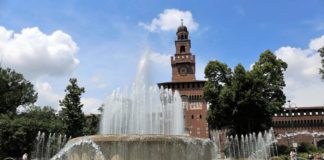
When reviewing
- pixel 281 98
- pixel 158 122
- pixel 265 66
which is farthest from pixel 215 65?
pixel 158 122

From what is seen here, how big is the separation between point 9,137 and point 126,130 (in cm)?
1580

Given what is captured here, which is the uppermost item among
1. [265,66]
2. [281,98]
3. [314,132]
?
[265,66]

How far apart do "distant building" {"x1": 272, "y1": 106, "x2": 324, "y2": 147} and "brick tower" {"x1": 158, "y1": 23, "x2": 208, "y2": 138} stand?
16516mm

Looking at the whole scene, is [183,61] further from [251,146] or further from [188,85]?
[251,146]

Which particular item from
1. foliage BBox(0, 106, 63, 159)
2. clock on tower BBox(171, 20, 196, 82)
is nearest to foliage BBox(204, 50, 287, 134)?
foliage BBox(0, 106, 63, 159)

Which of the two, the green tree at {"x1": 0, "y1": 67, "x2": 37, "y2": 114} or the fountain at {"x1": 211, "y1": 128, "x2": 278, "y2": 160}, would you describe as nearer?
the fountain at {"x1": 211, "y1": 128, "x2": 278, "y2": 160}

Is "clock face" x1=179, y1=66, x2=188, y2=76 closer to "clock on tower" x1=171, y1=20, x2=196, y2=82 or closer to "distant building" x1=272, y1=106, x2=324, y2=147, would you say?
"clock on tower" x1=171, y1=20, x2=196, y2=82

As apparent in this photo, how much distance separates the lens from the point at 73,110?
4228 centimetres

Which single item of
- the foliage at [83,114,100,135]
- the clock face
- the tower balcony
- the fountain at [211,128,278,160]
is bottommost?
the fountain at [211,128,278,160]

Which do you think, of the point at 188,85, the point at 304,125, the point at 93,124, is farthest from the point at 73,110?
the point at 304,125

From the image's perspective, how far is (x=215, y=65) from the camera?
43.8m

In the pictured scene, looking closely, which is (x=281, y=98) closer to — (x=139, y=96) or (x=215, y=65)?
(x=215, y=65)

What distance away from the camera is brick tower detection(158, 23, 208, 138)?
61062 mm

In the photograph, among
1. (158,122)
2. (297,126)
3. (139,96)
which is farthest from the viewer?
(297,126)
